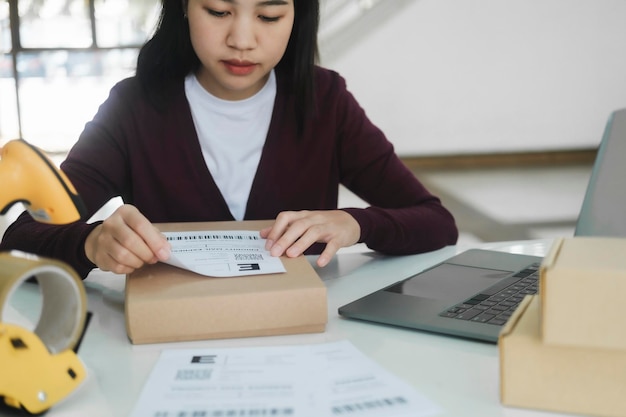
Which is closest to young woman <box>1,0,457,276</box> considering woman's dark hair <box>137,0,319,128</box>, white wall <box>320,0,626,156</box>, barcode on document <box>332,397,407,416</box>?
woman's dark hair <box>137,0,319,128</box>

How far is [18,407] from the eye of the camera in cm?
65

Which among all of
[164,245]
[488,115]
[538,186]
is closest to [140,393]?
[164,245]

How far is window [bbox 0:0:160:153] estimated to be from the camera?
5422 mm

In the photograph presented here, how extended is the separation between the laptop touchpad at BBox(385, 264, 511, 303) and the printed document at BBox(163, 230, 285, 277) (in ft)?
0.62

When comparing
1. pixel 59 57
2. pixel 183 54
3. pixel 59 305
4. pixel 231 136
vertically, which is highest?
pixel 59 57

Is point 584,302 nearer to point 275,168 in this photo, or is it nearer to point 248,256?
point 248,256

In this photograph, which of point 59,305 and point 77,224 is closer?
point 59,305

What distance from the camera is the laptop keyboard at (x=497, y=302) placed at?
2.91ft

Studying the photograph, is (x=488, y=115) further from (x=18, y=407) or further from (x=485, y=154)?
(x=18, y=407)

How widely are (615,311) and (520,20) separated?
16.5 feet

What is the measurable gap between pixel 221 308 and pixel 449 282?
0.36 metres

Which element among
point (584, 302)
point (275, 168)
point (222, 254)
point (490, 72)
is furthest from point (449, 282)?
point (490, 72)

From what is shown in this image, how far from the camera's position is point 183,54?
4.80 ft

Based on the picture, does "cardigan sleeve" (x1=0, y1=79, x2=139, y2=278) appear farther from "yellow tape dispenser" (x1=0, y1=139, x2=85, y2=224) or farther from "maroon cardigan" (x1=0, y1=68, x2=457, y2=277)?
"yellow tape dispenser" (x1=0, y1=139, x2=85, y2=224)
